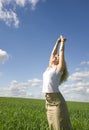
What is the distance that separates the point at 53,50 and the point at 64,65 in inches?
48.0

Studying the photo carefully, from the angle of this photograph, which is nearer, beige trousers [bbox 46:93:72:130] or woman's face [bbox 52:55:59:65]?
beige trousers [bbox 46:93:72:130]

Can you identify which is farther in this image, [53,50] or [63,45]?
[53,50]

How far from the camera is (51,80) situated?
856 cm

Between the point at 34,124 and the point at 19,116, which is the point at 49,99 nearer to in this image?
the point at 34,124

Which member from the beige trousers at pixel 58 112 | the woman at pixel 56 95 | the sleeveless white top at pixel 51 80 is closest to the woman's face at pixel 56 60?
the woman at pixel 56 95

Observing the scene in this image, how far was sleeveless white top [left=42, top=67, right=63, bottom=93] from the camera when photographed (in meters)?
8.57

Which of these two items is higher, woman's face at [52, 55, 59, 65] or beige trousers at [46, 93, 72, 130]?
woman's face at [52, 55, 59, 65]

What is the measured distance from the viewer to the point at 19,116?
44.3 feet

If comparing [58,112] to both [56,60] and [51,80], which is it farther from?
[56,60]

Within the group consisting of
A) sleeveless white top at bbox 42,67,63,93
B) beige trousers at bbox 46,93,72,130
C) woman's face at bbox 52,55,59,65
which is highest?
woman's face at bbox 52,55,59,65

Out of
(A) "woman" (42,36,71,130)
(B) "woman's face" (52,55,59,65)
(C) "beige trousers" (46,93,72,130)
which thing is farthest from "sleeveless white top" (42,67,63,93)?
(B) "woman's face" (52,55,59,65)

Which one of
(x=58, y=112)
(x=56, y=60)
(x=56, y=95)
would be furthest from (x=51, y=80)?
(x=58, y=112)

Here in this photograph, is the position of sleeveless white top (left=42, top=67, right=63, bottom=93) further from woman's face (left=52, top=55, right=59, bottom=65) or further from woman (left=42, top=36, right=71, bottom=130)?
woman's face (left=52, top=55, right=59, bottom=65)

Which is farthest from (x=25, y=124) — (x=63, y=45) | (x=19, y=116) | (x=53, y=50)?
(x=63, y=45)
